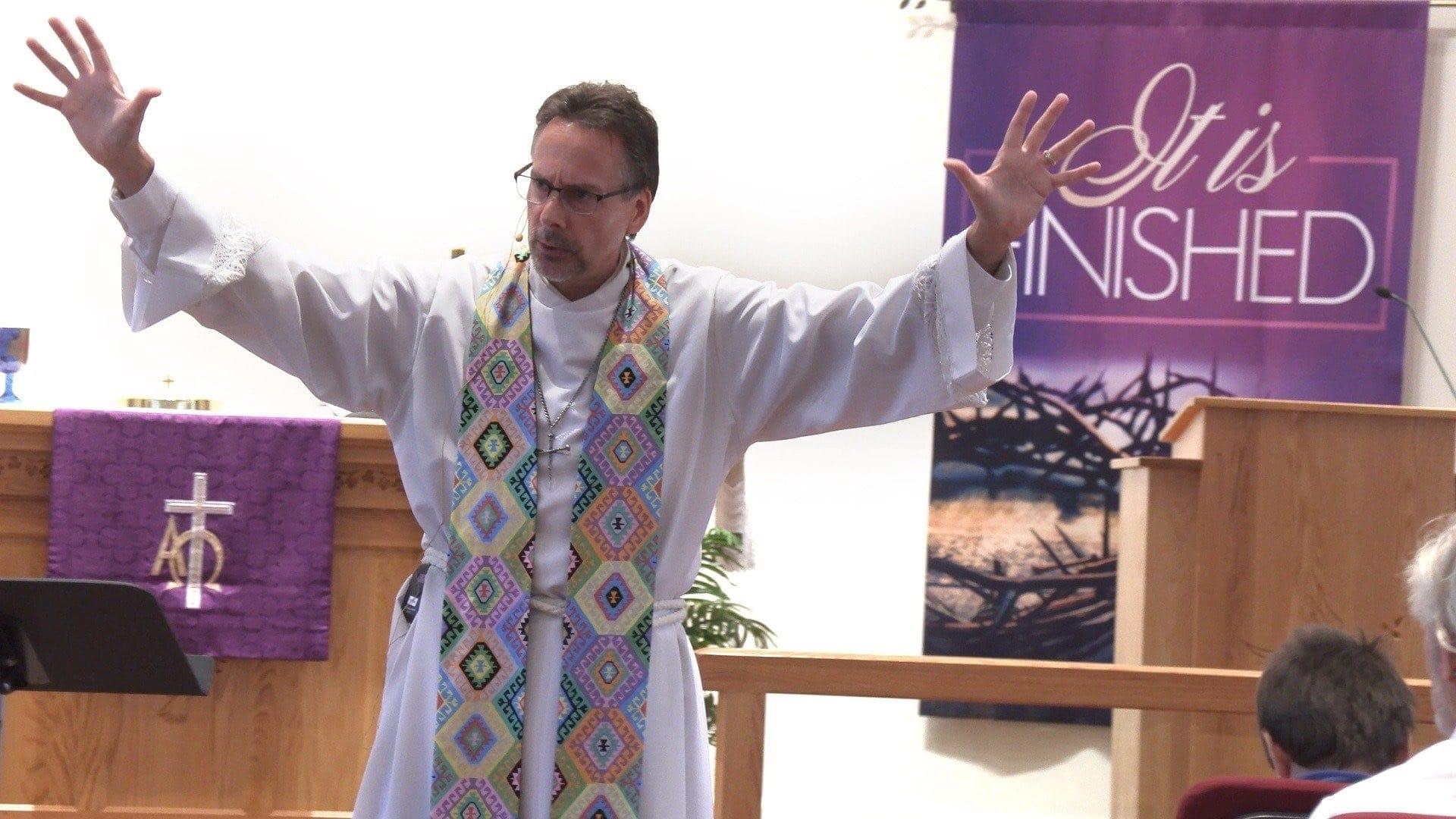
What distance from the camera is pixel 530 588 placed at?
6.84 feet

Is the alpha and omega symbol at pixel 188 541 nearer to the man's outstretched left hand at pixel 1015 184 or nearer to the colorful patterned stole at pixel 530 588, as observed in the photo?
the colorful patterned stole at pixel 530 588

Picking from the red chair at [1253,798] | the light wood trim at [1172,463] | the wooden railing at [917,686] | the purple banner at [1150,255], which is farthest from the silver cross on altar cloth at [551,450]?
the purple banner at [1150,255]

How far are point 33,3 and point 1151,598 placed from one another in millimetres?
5212

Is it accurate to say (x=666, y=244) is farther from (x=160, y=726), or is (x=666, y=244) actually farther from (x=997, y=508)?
(x=160, y=726)

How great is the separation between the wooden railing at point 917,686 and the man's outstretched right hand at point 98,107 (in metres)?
1.29

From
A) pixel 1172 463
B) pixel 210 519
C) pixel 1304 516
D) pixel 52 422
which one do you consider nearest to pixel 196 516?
pixel 210 519

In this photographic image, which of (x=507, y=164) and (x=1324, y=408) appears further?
(x=507, y=164)

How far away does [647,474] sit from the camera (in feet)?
Result: 6.94

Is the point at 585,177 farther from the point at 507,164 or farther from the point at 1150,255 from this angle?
the point at 507,164

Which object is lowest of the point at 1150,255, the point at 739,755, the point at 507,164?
the point at 739,755

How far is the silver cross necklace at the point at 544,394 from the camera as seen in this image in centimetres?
212

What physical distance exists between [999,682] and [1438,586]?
135 centimetres

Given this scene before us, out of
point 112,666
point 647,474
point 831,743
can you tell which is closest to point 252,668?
point 112,666

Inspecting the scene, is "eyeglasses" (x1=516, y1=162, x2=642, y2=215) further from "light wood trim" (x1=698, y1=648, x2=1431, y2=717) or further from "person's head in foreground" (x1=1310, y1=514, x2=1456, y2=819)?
"person's head in foreground" (x1=1310, y1=514, x2=1456, y2=819)
